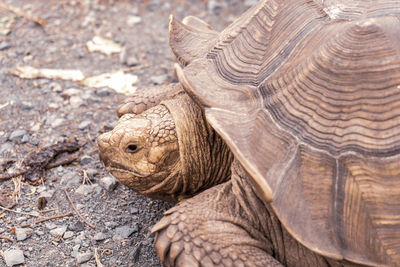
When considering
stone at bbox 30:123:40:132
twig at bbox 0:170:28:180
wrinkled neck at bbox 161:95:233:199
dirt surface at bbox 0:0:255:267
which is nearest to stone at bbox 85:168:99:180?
dirt surface at bbox 0:0:255:267

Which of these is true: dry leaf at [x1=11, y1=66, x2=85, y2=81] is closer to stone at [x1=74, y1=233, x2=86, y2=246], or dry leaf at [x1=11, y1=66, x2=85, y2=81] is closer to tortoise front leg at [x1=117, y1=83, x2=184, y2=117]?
tortoise front leg at [x1=117, y1=83, x2=184, y2=117]

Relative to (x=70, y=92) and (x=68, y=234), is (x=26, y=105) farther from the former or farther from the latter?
(x=68, y=234)

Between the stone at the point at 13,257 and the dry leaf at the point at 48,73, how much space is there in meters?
1.89

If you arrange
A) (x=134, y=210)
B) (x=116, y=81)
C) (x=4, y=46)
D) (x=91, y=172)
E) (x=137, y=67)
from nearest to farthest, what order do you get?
1. (x=134, y=210)
2. (x=91, y=172)
3. (x=116, y=81)
4. (x=137, y=67)
5. (x=4, y=46)

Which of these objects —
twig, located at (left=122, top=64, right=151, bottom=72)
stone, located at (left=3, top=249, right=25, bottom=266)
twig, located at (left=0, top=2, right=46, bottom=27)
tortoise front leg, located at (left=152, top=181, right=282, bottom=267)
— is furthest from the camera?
twig, located at (left=0, top=2, right=46, bottom=27)

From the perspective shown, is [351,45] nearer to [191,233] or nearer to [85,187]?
[191,233]

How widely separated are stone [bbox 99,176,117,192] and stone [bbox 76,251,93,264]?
1.71ft

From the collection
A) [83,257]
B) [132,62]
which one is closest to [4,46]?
[132,62]

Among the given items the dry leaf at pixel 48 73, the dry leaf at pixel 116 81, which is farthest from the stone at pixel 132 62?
the dry leaf at pixel 48 73

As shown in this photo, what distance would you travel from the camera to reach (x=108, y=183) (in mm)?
2891

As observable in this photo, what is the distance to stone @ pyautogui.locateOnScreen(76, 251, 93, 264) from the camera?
2385 millimetres

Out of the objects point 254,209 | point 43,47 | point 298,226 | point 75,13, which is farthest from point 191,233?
point 75,13

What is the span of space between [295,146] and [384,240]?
50 cm

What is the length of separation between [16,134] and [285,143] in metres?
2.09
